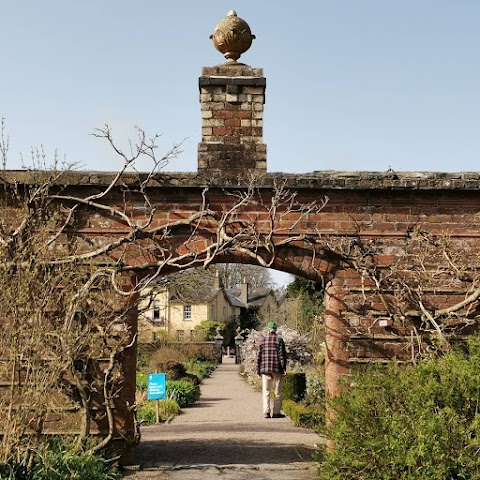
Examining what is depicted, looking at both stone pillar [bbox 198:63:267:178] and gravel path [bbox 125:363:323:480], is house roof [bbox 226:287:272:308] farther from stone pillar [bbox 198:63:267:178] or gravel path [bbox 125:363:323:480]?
stone pillar [bbox 198:63:267:178]

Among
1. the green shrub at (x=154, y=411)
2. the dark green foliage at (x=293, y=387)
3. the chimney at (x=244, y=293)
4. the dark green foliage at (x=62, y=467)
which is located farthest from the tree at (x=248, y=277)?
the dark green foliage at (x=62, y=467)

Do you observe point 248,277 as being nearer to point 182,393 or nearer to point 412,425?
point 182,393

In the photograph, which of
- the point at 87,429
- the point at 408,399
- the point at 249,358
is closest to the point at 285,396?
the point at 249,358

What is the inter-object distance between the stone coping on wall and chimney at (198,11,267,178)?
0.61 ft

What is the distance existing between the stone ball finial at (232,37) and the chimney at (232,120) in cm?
4

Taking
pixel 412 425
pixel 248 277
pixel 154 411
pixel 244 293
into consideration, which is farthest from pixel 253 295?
pixel 412 425

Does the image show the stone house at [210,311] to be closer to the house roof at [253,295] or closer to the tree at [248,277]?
the house roof at [253,295]

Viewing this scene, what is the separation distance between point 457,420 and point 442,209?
314 centimetres

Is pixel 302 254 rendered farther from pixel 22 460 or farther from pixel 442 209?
pixel 22 460

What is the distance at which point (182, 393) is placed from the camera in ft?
56.5

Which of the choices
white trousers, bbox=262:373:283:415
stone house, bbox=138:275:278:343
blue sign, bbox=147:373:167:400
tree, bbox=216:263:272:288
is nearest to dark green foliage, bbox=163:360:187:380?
white trousers, bbox=262:373:283:415

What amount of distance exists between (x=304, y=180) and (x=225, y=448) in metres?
4.17

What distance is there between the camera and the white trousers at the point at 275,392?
40.7ft

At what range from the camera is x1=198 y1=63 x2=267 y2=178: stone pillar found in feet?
26.1
